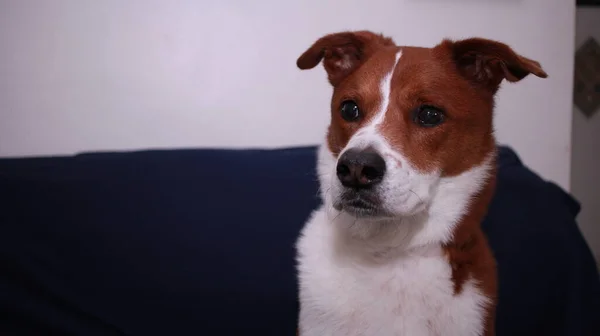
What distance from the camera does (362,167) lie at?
96cm

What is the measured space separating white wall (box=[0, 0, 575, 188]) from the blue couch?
0.28m

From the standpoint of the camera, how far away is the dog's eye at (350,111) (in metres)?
1.18

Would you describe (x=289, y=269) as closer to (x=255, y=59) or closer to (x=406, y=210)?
(x=406, y=210)

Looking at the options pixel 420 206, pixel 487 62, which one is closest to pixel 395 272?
pixel 420 206

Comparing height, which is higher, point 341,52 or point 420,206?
point 341,52

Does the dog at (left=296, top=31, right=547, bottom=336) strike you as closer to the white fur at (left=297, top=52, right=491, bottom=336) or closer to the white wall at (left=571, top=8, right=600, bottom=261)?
the white fur at (left=297, top=52, right=491, bottom=336)

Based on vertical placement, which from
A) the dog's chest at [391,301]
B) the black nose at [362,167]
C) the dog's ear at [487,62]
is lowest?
the dog's chest at [391,301]

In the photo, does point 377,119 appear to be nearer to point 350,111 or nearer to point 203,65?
point 350,111

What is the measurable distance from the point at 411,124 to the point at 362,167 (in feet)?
0.77

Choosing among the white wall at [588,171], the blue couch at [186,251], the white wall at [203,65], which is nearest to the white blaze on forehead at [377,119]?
the blue couch at [186,251]

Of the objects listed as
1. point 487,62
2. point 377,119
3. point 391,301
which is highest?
point 487,62

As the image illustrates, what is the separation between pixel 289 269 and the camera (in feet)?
4.99

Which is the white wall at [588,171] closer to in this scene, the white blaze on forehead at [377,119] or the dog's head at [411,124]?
the dog's head at [411,124]

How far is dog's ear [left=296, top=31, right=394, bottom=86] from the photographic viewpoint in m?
1.27
